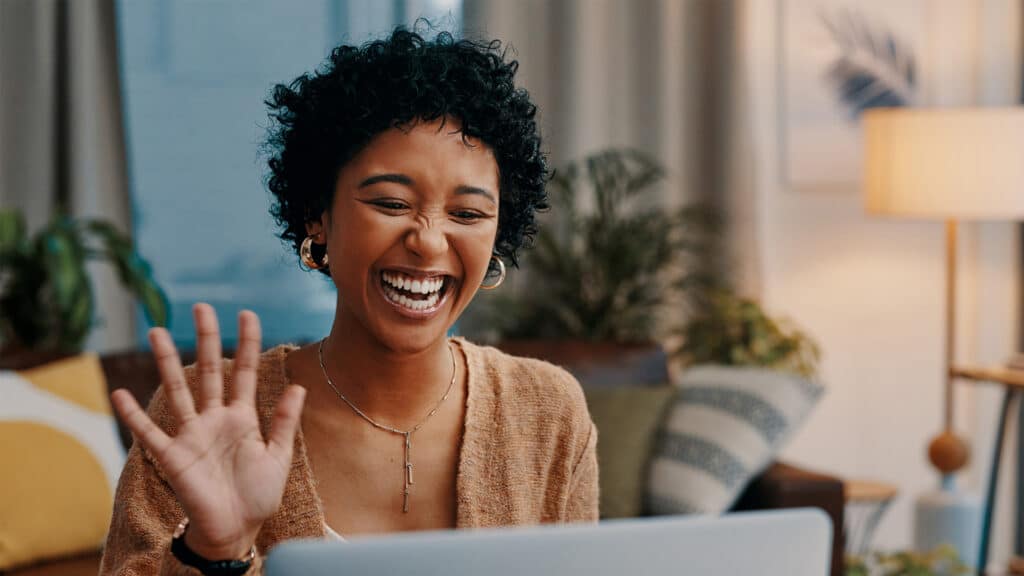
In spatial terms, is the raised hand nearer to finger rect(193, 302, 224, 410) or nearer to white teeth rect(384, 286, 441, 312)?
finger rect(193, 302, 224, 410)

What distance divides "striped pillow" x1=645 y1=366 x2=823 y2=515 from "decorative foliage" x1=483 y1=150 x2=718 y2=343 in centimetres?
61

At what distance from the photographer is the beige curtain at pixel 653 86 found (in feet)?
12.7

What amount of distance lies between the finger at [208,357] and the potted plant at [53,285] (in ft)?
6.81

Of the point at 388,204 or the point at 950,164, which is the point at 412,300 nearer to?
the point at 388,204

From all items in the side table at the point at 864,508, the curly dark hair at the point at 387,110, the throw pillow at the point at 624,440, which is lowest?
the side table at the point at 864,508

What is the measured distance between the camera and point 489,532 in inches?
28.1

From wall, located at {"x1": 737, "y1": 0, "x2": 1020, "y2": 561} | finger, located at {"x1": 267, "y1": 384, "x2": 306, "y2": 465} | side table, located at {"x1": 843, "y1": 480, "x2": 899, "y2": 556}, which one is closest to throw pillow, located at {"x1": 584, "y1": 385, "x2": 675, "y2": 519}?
side table, located at {"x1": 843, "y1": 480, "x2": 899, "y2": 556}

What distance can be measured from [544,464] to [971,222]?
341 centimetres

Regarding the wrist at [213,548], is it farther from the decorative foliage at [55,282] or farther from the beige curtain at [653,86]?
the beige curtain at [653,86]

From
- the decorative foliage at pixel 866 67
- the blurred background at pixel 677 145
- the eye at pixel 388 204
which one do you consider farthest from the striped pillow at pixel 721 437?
the eye at pixel 388 204

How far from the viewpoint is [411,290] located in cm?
112

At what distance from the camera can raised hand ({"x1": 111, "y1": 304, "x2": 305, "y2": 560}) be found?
0.91 metres

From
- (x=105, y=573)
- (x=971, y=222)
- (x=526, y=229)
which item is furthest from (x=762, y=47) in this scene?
(x=105, y=573)

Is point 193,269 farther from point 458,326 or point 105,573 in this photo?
point 105,573
